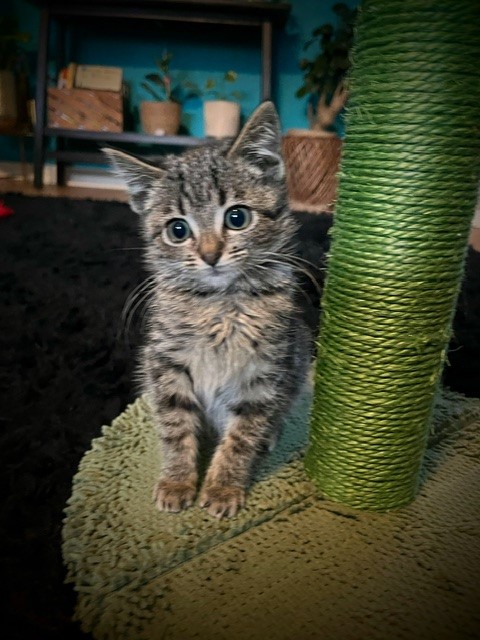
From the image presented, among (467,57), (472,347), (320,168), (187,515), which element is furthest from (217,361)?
(320,168)

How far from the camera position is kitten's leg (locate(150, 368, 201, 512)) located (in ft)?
2.84

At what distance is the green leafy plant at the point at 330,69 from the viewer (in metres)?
3.10

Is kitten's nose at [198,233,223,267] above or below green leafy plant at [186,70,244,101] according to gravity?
below

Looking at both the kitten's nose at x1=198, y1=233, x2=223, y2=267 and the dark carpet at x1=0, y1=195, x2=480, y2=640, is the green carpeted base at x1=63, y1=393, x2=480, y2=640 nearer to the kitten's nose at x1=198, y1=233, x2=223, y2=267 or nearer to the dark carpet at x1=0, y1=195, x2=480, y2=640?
the dark carpet at x1=0, y1=195, x2=480, y2=640

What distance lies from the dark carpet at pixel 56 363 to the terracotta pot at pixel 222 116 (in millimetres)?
1346

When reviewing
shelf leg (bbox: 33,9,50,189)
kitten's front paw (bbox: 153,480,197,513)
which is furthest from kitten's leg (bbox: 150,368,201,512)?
shelf leg (bbox: 33,9,50,189)

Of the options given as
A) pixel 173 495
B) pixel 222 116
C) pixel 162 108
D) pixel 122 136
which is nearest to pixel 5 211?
pixel 122 136

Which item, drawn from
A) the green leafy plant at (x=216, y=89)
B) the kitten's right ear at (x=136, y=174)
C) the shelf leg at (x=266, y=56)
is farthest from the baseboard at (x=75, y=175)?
the kitten's right ear at (x=136, y=174)

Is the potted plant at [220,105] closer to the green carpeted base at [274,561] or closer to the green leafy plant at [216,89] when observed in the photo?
the green leafy plant at [216,89]

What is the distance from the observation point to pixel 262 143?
0.91 m

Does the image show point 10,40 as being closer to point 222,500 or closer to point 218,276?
point 218,276

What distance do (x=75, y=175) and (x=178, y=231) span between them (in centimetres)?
362

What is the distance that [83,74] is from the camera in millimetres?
3531

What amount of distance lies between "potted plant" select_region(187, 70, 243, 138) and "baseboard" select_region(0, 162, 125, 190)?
94 centimetres
